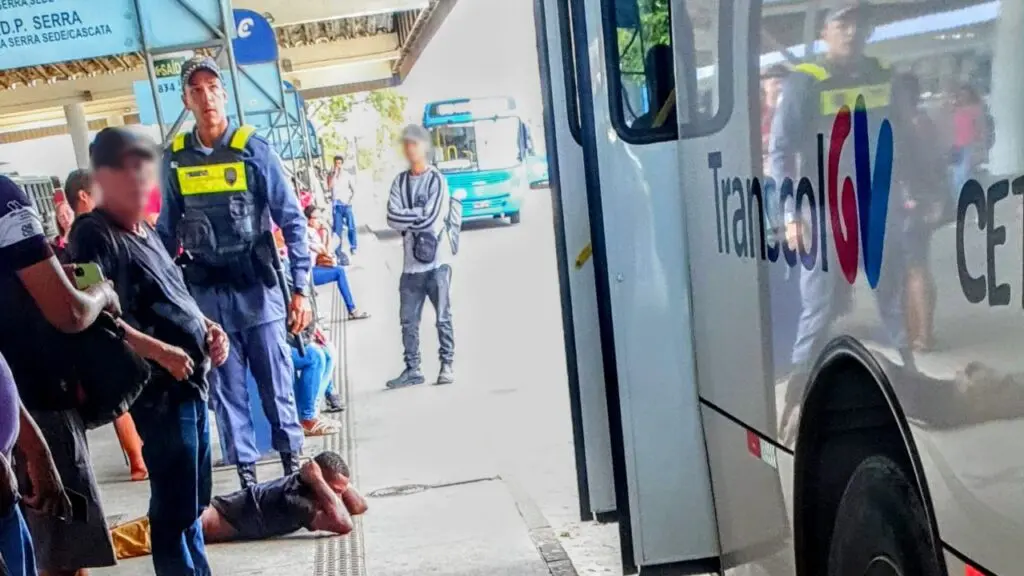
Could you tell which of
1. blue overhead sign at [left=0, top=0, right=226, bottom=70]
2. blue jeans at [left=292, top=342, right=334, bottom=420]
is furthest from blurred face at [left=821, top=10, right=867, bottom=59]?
blue jeans at [left=292, top=342, right=334, bottom=420]

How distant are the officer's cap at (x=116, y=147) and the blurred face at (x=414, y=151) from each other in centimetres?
454

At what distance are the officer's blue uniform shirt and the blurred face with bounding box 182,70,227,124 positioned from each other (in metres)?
0.13

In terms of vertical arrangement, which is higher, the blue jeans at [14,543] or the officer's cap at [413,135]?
the officer's cap at [413,135]

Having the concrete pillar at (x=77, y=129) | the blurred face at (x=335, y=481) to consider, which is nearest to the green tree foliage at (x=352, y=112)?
the concrete pillar at (x=77, y=129)

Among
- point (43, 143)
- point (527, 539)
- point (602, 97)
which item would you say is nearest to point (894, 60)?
point (602, 97)

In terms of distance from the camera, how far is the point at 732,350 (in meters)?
A: 3.13

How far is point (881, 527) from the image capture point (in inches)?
91.5

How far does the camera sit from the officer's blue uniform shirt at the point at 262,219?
19.1 feet

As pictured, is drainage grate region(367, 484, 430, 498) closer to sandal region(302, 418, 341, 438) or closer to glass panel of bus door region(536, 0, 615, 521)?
sandal region(302, 418, 341, 438)

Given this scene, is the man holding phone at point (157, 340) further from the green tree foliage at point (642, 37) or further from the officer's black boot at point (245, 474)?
the green tree foliage at point (642, 37)

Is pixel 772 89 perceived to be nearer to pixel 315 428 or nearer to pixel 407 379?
pixel 315 428

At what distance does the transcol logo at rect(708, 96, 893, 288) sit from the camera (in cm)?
211

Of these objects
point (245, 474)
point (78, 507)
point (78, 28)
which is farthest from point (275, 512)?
point (78, 28)

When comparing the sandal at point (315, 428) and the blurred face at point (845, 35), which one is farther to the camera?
the sandal at point (315, 428)
